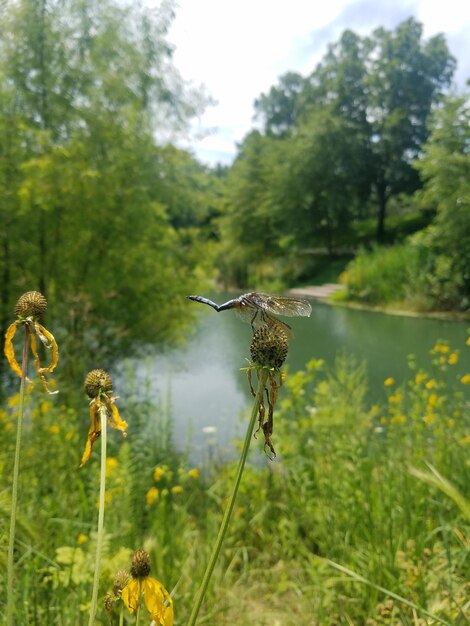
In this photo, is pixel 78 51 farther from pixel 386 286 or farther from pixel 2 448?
pixel 386 286

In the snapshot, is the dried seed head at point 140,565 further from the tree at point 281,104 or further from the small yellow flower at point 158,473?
the tree at point 281,104

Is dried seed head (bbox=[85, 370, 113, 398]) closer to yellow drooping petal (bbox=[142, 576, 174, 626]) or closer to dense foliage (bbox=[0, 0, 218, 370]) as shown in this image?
yellow drooping petal (bbox=[142, 576, 174, 626])

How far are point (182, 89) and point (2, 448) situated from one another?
448 centimetres

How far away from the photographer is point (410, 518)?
201 cm

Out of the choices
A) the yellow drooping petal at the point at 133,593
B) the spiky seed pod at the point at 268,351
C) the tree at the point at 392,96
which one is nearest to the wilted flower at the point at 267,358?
the spiky seed pod at the point at 268,351

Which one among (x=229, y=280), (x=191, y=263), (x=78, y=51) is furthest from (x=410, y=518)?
(x=229, y=280)

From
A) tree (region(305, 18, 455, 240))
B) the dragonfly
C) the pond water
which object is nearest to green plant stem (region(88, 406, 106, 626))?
the dragonfly

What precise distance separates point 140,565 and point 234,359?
681cm

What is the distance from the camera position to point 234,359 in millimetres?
7391

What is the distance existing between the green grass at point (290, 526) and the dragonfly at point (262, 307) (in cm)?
38

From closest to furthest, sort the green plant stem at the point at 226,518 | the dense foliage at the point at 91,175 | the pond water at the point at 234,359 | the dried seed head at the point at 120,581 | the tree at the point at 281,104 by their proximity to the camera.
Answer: the green plant stem at the point at 226,518 < the dried seed head at the point at 120,581 < the dense foliage at the point at 91,175 < the pond water at the point at 234,359 < the tree at the point at 281,104

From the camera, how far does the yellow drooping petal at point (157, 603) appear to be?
546 millimetres

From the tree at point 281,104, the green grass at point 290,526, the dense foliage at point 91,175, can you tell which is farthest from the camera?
the tree at point 281,104

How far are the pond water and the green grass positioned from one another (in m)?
0.75
